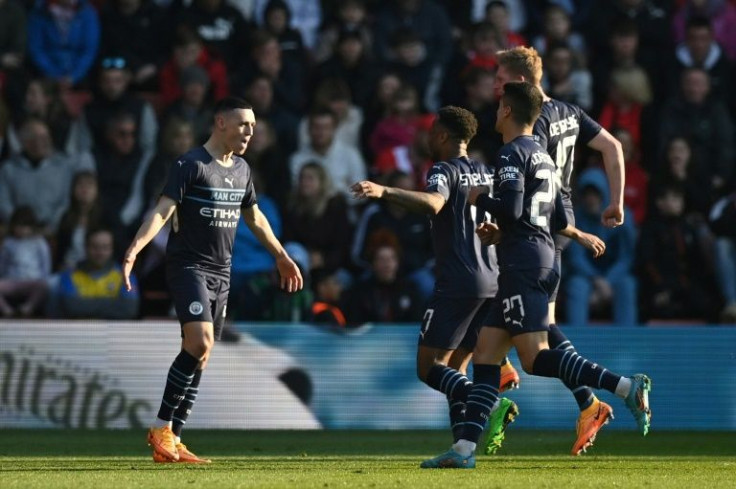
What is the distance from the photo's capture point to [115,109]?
1648cm

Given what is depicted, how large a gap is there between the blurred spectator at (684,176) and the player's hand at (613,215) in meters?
6.19

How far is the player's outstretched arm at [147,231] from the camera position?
917 cm

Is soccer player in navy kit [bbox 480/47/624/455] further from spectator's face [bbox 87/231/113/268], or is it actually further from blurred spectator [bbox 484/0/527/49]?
blurred spectator [bbox 484/0/527/49]

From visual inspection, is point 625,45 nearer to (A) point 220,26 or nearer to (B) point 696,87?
(B) point 696,87

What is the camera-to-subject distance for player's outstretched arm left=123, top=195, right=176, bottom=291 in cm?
917

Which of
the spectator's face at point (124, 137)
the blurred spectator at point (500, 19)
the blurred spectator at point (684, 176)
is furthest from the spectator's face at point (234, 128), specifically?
the blurred spectator at point (500, 19)

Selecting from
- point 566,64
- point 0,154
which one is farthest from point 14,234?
point 566,64

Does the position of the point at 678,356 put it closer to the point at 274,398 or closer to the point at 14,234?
the point at 274,398

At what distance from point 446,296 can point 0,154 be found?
8466mm

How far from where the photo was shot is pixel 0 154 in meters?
16.5

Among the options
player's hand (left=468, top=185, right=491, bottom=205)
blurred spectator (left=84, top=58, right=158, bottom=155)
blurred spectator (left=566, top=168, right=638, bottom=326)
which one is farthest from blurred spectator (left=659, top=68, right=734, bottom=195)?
player's hand (left=468, top=185, right=491, bottom=205)

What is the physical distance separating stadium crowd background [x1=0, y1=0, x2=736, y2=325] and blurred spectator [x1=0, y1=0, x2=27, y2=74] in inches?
0.9

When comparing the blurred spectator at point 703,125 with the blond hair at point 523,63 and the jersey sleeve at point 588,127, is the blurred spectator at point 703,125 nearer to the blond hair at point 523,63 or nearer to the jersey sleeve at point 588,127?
the jersey sleeve at point 588,127

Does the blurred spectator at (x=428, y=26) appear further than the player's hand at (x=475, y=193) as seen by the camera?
Yes
